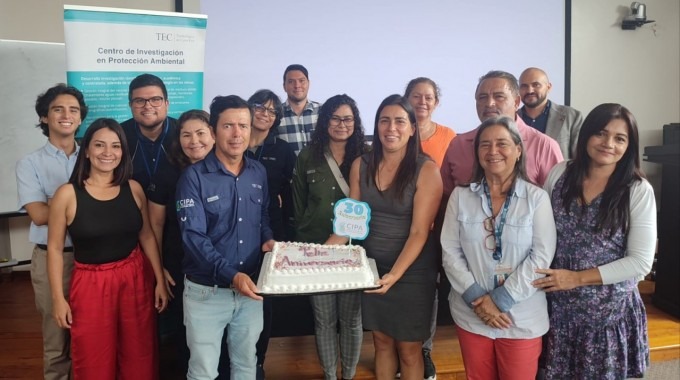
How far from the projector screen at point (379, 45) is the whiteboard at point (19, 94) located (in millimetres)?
1380

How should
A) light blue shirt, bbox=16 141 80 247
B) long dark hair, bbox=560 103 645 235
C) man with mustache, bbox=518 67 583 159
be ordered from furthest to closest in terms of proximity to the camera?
Answer: man with mustache, bbox=518 67 583 159 → light blue shirt, bbox=16 141 80 247 → long dark hair, bbox=560 103 645 235

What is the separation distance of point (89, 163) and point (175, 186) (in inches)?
15.5

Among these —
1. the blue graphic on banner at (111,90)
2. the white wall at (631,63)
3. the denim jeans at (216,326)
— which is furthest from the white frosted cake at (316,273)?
the white wall at (631,63)

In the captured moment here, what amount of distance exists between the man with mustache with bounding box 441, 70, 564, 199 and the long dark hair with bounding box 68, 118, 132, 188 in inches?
61.7

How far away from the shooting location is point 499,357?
1.92 metres

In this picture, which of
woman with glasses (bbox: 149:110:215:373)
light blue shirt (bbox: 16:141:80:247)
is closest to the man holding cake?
woman with glasses (bbox: 149:110:215:373)

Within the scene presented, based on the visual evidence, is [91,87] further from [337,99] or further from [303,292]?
[303,292]

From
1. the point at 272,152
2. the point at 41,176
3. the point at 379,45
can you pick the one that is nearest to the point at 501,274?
the point at 272,152

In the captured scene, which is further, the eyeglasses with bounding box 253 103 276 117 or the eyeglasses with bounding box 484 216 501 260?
the eyeglasses with bounding box 253 103 276 117

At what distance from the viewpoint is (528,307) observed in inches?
74.2

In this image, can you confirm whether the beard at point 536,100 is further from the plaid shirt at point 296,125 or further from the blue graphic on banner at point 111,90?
the blue graphic on banner at point 111,90

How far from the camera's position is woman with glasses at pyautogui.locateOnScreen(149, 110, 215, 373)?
232 cm

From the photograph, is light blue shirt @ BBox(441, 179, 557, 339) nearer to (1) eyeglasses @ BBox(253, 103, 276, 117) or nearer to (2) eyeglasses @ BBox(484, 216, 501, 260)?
(2) eyeglasses @ BBox(484, 216, 501, 260)

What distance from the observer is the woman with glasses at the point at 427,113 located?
297 cm
